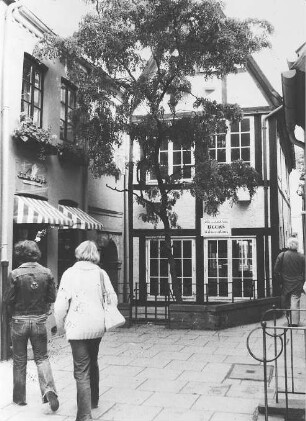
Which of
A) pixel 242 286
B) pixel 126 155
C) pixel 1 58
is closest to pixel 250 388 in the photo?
pixel 1 58

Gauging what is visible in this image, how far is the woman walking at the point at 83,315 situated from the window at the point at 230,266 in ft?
33.9

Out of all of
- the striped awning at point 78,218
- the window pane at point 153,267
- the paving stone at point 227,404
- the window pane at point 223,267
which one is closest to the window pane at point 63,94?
the striped awning at point 78,218

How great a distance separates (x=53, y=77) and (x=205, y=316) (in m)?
6.35

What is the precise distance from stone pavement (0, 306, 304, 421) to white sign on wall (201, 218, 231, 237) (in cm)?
Answer: 410

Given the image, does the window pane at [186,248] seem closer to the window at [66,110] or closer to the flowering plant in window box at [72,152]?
the flowering plant in window box at [72,152]

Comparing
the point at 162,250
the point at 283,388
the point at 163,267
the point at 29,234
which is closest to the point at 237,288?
the point at 163,267

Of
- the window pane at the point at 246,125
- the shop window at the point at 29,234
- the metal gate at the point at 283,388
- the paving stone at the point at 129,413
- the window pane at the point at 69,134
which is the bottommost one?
the paving stone at the point at 129,413

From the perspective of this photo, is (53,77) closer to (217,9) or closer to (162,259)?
(217,9)

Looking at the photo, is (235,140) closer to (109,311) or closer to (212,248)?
(212,248)

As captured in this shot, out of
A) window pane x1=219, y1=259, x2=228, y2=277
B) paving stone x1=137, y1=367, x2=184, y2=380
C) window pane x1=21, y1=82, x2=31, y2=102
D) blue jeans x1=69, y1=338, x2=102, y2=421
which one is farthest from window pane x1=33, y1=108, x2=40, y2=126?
window pane x1=219, y1=259, x2=228, y2=277

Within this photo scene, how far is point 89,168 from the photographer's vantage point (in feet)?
41.0

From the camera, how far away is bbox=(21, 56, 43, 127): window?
10.3 metres

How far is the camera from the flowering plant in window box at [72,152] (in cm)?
1121

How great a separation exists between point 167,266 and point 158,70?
697 cm
